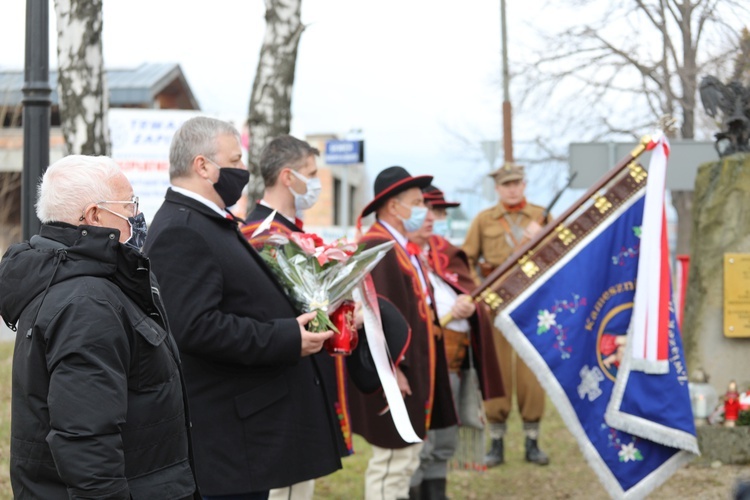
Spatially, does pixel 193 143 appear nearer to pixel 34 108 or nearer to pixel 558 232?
pixel 34 108

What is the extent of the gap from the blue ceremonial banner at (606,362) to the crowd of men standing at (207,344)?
500mm

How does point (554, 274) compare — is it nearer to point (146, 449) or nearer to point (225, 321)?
point (225, 321)

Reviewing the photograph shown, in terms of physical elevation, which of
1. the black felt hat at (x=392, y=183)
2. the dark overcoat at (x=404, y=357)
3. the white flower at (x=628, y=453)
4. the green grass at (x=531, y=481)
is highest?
the black felt hat at (x=392, y=183)

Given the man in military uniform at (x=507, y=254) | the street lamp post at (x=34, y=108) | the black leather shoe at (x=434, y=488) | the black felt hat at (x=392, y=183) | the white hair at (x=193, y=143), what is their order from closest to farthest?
the white hair at (x=193, y=143)
the street lamp post at (x=34, y=108)
the black felt hat at (x=392, y=183)
the black leather shoe at (x=434, y=488)
the man in military uniform at (x=507, y=254)

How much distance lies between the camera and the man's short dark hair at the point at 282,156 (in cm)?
534

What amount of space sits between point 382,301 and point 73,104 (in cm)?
303

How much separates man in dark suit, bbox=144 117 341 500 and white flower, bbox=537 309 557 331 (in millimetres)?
2463

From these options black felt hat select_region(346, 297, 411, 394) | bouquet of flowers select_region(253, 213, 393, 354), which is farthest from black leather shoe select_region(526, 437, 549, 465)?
bouquet of flowers select_region(253, 213, 393, 354)

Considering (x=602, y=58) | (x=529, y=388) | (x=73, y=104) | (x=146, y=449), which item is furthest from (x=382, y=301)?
(x=602, y=58)

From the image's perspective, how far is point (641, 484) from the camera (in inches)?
248

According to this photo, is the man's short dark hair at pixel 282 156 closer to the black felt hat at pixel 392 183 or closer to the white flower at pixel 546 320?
the black felt hat at pixel 392 183

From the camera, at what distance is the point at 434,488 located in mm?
6789

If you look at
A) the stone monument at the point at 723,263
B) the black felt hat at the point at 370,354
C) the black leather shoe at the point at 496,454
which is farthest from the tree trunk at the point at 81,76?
the stone monument at the point at 723,263

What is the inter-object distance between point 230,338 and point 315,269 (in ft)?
1.99
